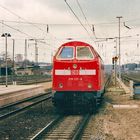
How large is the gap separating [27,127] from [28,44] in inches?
2331

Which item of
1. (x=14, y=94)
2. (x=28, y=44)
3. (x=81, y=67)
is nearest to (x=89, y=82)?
(x=81, y=67)

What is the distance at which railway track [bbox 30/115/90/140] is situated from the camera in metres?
12.5

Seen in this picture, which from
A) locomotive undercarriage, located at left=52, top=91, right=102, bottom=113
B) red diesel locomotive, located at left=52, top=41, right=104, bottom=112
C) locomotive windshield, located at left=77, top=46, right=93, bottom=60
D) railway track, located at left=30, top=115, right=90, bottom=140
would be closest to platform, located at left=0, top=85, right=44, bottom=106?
locomotive undercarriage, located at left=52, top=91, right=102, bottom=113

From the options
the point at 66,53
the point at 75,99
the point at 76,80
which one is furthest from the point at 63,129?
the point at 66,53

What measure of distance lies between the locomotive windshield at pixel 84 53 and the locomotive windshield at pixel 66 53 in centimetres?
39

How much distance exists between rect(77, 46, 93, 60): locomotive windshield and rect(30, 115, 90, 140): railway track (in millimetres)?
3033

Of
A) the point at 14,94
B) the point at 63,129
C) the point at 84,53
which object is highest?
the point at 84,53

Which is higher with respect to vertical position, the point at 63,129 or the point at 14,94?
the point at 14,94

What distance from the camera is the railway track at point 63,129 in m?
12.5

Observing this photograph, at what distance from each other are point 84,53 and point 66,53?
91 centimetres

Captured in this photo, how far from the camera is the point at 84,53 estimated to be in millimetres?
18875

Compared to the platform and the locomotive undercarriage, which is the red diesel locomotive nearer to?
the locomotive undercarriage

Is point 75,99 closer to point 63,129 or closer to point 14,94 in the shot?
point 63,129

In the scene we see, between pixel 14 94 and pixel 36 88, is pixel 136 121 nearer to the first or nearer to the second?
pixel 14 94
